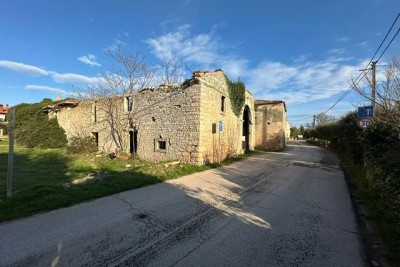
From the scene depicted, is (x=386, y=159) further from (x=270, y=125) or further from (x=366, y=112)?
(x=270, y=125)

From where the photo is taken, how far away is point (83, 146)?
2056 cm

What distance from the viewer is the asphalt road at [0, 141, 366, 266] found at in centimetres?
383

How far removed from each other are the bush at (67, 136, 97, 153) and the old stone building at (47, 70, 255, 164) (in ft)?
1.76

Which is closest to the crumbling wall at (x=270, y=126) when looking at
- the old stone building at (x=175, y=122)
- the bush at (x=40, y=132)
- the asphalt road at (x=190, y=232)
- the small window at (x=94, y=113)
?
the old stone building at (x=175, y=122)

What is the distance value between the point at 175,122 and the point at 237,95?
22.4ft

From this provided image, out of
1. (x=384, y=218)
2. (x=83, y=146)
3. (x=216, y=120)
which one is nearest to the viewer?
(x=384, y=218)

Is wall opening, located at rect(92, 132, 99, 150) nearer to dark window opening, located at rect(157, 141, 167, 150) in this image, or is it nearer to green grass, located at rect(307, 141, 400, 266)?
dark window opening, located at rect(157, 141, 167, 150)

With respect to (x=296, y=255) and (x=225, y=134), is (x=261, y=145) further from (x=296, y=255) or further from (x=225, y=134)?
(x=296, y=255)

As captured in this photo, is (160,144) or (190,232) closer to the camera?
(190,232)

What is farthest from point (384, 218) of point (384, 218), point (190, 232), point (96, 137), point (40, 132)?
point (40, 132)

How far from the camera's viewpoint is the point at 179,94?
14570mm

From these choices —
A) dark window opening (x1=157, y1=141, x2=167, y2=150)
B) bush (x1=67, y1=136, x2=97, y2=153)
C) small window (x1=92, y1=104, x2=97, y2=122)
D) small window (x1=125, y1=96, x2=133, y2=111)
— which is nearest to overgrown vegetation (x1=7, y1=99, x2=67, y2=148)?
bush (x1=67, y1=136, x2=97, y2=153)

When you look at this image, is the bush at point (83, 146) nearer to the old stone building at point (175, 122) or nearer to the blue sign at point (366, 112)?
the old stone building at point (175, 122)

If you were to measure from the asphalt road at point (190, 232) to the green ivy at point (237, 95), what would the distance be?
1172cm
